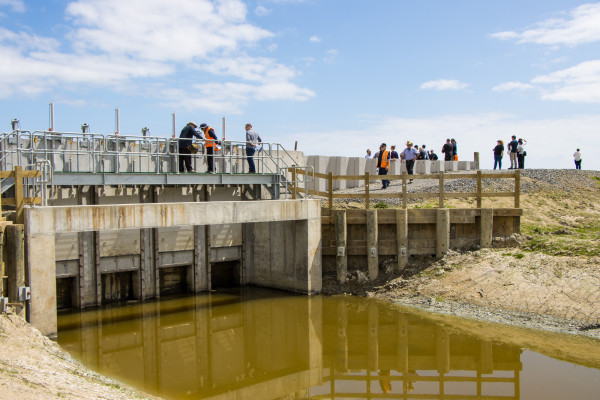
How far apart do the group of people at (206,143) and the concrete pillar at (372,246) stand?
14.1 feet

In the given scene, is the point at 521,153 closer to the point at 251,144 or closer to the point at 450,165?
the point at 450,165

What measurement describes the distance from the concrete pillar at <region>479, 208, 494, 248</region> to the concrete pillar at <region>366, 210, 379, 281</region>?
344 centimetres

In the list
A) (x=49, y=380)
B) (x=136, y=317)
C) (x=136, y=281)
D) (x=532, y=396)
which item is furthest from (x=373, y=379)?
(x=136, y=281)

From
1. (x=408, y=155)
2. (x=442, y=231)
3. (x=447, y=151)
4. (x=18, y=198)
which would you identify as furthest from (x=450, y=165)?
(x=18, y=198)

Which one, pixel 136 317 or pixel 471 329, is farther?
pixel 136 317

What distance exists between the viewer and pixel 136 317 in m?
16.6

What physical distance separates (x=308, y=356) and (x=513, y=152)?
65.8 feet

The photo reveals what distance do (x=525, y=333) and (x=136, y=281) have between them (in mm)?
11677

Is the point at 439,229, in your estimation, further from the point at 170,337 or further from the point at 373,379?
the point at 170,337

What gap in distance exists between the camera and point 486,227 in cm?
1897

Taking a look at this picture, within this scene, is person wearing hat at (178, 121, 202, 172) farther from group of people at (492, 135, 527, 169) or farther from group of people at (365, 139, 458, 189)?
group of people at (492, 135, 527, 169)

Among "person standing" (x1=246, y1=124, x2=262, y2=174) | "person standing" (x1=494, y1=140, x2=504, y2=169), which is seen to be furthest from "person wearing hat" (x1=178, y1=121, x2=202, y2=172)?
"person standing" (x1=494, y1=140, x2=504, y2=169)

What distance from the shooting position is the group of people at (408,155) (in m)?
24.3

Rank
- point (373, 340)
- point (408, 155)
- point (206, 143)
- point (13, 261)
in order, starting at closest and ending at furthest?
point (13, 261), point (373, 340), point (206, 143), point (408, 155)
